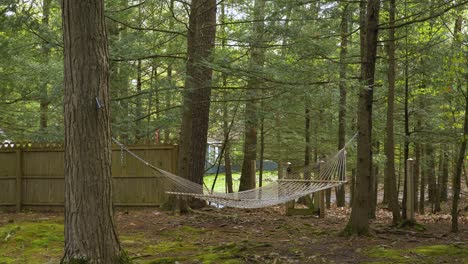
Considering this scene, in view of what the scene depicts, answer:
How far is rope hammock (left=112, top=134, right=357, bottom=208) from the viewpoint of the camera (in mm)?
5965

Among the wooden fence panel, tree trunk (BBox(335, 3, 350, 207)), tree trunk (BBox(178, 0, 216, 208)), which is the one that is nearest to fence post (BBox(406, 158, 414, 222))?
tree trunk (BBox(335, 3, 350, 207))

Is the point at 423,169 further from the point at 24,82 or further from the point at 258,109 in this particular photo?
the point at 24,82

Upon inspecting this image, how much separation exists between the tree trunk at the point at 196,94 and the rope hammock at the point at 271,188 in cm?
59

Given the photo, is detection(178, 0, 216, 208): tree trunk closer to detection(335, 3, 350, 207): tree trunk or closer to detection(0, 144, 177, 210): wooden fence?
detection(0, 144, 177, 210): wooden fence

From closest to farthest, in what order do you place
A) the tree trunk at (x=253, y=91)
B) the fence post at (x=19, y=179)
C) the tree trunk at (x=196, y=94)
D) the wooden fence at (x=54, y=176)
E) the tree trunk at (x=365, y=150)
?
the tree trunk at (x=365, y=150) < the tree trunk at (x=253, y=91) < the tree trunk at (x=196, y=94) < the wooden fence at (x=54, y=176) < the fence post at (x=19, y=179)

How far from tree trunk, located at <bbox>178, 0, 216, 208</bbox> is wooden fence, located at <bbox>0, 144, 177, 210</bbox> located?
78cm

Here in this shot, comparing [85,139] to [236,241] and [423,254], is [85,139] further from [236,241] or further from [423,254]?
[423,254]

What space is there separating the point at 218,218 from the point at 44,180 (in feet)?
11.0

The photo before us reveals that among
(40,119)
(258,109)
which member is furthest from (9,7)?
(40,119)

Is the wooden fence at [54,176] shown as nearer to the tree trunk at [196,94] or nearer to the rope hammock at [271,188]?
the tree trunk at [196,94]

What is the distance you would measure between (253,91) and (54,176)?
3618 mm

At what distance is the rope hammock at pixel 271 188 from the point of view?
19.6ft

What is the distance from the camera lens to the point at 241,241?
534 centimetres

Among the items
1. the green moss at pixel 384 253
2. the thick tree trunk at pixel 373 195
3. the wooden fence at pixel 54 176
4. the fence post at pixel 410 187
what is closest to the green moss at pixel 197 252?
the green moss at pixel 384 253
